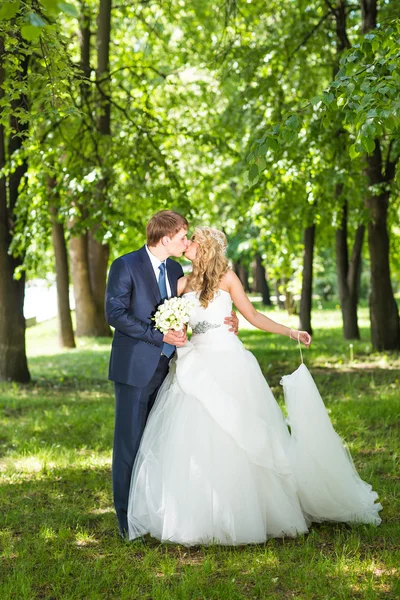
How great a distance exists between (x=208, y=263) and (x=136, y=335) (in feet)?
2.48

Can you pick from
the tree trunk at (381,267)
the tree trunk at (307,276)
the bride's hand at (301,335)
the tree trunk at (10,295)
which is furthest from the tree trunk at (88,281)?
the bride's hand at (301,335)

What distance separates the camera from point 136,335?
5.21 metres

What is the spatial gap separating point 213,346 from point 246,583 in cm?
170

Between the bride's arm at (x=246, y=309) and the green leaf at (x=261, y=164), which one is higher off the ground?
the green leaf at (x=261, y=164)

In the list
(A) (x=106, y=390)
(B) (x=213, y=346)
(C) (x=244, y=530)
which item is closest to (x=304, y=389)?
(B) (x=213, y=346)

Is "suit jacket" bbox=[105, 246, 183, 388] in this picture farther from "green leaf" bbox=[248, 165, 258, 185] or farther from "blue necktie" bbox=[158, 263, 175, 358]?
"green leaf" bbox=[248, 165, 258, 185]

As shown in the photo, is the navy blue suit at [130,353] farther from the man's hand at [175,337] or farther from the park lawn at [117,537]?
the park lawn at [117,537]

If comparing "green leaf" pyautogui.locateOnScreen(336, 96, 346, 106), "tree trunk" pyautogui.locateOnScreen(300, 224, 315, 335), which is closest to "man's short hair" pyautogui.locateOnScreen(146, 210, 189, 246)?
"green leaf" pyautogui.locateOnScreen(336, 96, 346, 106)

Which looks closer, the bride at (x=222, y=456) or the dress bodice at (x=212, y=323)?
the bride at (x=222, y=456)

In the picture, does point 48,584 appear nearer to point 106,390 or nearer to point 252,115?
point 106,390

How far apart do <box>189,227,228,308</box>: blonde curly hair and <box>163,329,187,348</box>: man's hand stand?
1.27 ft

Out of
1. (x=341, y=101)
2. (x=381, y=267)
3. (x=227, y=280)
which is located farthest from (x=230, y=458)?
(x=381, y=267)

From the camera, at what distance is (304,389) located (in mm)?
5547

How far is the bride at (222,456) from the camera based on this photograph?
5059 mm
